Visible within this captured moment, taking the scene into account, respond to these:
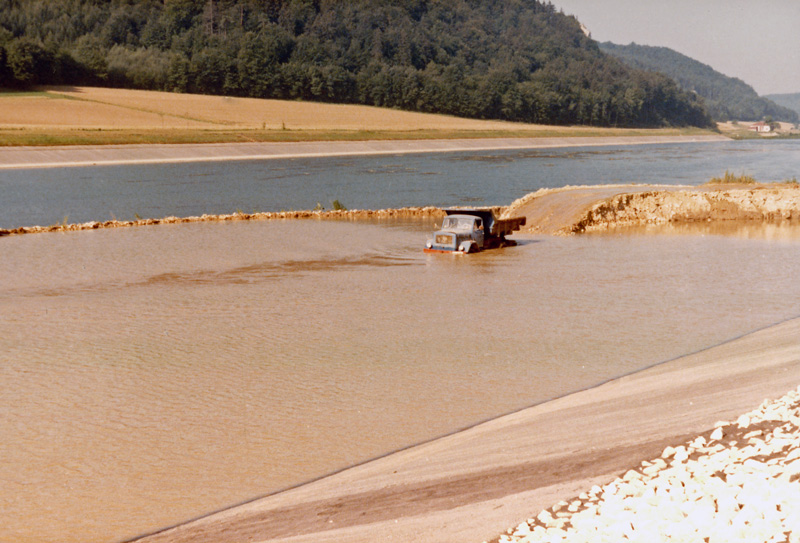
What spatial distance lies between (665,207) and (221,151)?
62.4 metres

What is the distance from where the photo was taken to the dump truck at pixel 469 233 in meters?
25.8

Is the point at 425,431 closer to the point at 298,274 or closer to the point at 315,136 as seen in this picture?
the point at 298,274

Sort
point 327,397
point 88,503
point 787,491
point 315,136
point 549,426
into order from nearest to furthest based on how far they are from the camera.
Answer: point 787,491 → point 88,503 → point 549,426 → point 327,397 → point 315,136

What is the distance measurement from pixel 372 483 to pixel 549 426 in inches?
104

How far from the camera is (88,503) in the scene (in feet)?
29.1

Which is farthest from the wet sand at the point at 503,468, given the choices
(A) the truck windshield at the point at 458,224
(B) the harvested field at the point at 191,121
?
(B) the harvested field at the point at 191,121

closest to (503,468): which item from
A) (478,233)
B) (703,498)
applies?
(703,498)

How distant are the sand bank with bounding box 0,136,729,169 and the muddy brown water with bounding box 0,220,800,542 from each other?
169ft

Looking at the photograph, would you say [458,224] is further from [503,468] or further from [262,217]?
[503,468]

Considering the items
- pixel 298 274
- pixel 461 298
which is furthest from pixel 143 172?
pixel 461 298

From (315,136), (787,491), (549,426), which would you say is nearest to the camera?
(787,491)

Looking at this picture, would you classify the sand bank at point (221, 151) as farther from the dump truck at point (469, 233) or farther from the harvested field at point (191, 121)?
the dump truck at point (469, 233)

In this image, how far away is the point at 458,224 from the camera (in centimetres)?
2673

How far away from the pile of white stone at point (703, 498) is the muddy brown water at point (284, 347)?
287cm
